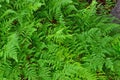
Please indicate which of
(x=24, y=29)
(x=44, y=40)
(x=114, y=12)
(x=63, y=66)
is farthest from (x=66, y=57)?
(x=114, y=12)

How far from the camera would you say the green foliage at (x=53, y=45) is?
4.50 metres

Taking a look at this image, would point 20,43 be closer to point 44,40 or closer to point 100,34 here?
point 44,40

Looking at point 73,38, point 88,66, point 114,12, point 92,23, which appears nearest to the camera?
point 88,66

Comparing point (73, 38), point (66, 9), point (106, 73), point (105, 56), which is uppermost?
point (66, 9)

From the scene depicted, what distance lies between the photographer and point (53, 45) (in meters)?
4.66

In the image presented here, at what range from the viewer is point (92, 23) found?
520 cm

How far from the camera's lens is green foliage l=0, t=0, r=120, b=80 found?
450 centimetres

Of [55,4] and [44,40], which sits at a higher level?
[55,4]

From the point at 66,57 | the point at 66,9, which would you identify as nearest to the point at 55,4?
the point at 66,9

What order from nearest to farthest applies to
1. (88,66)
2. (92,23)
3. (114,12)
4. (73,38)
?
(88,66) < (73,38) < (92,23) < (114,12)

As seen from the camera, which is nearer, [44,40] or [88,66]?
[88,66]

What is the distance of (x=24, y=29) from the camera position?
4.79 meters

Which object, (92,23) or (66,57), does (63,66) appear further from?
(92,23)

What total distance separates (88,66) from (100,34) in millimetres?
708
